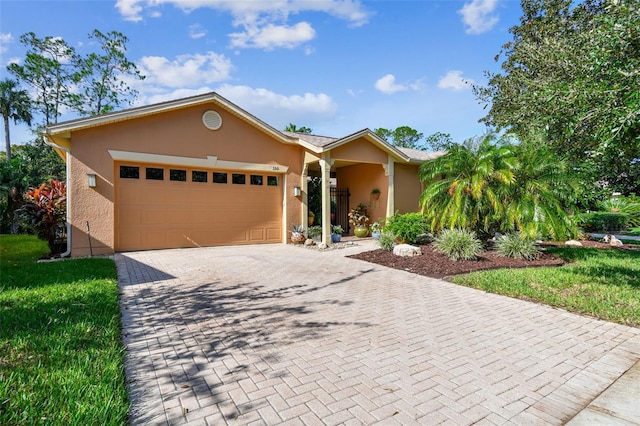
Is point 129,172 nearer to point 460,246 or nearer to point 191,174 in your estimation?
point 191,174

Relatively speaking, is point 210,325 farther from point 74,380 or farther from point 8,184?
→ point 8,184

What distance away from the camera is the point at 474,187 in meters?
9.13

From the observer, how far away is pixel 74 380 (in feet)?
8.88

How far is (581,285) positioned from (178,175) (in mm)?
11062

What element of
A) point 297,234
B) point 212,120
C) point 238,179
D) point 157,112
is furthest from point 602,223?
point 157,112

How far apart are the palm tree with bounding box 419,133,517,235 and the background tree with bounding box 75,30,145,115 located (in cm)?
2789

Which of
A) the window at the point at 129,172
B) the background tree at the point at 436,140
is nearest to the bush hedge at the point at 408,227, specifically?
the window at the point at 129,172

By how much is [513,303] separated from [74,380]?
5828 mm

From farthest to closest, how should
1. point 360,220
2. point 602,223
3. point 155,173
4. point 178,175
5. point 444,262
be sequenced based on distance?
1. point 602,223
2. point 360,220
3. point 178,175
4. point 155,173
5. point 444,262

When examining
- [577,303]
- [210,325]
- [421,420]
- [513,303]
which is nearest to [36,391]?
[210,325]

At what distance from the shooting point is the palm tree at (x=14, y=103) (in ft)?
77.3

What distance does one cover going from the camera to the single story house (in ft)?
30.6

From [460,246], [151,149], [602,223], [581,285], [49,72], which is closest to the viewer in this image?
[581,285]

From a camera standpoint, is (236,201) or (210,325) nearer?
(210,325)
